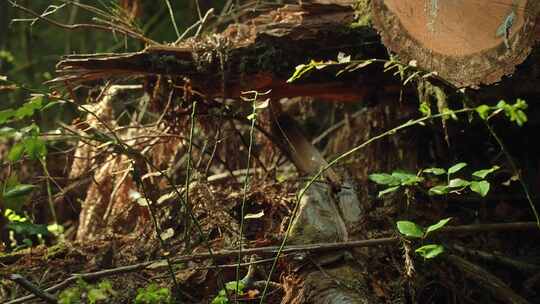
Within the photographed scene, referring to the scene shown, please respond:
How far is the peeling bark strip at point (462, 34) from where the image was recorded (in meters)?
2.20

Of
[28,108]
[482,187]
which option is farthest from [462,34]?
[28,108]

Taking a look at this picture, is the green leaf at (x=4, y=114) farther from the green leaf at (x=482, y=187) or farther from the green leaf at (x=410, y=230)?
the green leaf at (x=482, y=187)

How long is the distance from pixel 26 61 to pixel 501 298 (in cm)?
485

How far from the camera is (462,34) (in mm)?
2355

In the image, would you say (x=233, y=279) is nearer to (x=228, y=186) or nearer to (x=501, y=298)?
(x=228, y=186)

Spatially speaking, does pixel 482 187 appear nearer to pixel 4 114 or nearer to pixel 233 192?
pixel 233 192

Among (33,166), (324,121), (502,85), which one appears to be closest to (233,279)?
(502,85)

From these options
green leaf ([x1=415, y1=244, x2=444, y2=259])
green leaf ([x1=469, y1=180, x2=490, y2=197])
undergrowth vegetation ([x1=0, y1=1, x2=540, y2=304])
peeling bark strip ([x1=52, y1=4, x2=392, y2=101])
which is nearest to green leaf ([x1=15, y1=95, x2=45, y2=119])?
undergrowth vegetation ([x1=0, y1=1, x2=540, y2=304])

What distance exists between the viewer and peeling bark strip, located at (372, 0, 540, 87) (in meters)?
2.20

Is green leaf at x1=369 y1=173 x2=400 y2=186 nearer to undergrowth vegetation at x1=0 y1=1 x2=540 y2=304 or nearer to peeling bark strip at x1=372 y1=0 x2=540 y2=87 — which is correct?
undergrowth vegetation at x1=0 y1=1 x2=540 y2=304

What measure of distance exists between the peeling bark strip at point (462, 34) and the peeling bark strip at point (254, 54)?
1.10 feet

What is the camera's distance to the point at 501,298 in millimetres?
2666

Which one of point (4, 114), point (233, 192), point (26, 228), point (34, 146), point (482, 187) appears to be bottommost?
point (233, 192)

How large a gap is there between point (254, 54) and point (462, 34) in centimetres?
90
